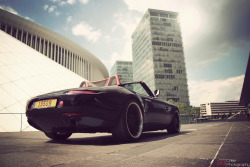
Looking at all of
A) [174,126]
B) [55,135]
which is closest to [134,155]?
[55,135]

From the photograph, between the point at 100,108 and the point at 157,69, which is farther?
the point at 157,69

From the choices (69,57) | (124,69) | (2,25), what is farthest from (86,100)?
(124,69)

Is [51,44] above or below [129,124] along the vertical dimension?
above

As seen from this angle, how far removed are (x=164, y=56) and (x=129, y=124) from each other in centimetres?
8528

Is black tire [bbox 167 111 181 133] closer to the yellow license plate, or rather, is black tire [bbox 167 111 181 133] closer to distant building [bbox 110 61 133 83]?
the yellow license plate

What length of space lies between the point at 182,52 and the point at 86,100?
91846 mm

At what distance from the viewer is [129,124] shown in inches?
108

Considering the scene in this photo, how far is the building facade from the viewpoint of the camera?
31953 mm

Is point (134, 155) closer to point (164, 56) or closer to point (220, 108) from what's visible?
point (164, 56)

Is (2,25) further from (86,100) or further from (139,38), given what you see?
(139,38)

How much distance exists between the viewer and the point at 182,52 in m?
86.9

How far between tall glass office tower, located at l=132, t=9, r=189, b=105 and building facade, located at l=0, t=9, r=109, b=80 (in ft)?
130

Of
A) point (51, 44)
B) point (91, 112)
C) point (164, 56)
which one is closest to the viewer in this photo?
point (91, 112)

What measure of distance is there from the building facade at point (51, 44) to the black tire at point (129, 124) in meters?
37.5
